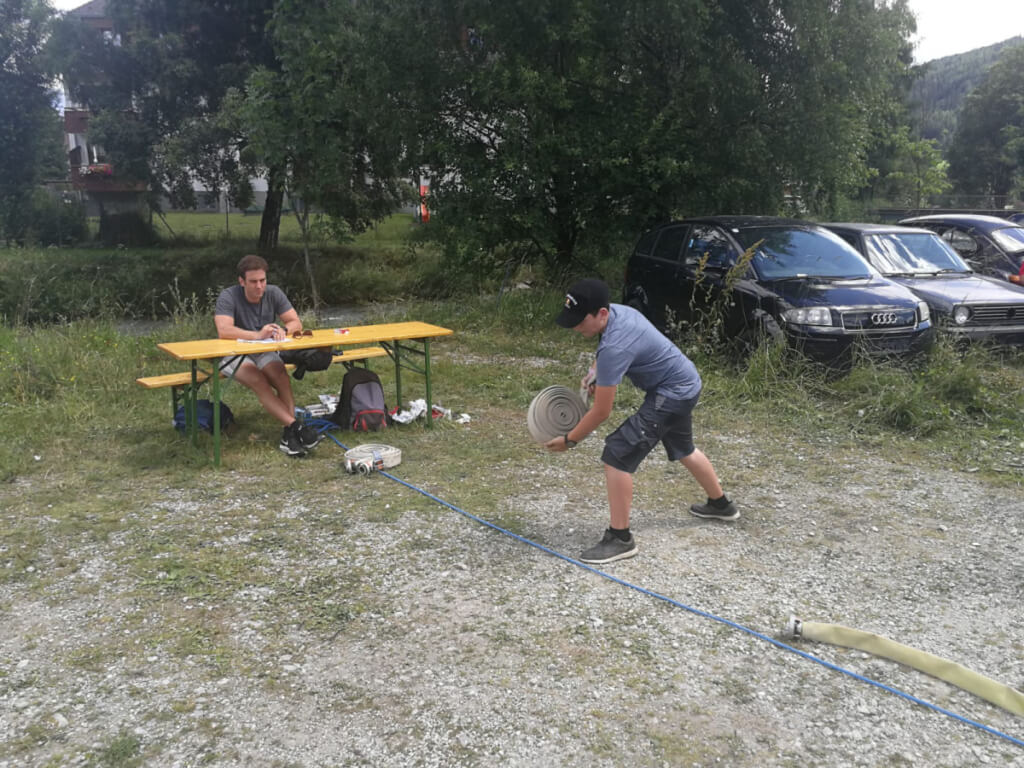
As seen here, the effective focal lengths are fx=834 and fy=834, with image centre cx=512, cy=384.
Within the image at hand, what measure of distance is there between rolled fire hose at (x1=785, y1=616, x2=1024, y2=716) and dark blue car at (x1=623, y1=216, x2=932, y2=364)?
4.67 metres

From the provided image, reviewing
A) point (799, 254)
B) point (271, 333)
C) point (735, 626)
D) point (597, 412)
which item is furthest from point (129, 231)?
point (735, 626)

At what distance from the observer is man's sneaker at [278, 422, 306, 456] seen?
606cm

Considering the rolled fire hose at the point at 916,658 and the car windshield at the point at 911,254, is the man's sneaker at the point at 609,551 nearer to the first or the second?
the rolled fire hose at the point at 916,658

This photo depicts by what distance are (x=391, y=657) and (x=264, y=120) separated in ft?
42.0

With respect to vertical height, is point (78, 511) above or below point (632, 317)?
below

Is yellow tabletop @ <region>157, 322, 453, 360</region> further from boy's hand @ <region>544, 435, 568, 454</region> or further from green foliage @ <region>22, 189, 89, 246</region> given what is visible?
green foliage @ <region>22, 189, 89, 246</region>

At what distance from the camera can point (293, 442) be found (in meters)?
6.06

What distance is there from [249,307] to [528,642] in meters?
3.93

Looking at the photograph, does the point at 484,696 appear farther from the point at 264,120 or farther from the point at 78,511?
the point at 264,120

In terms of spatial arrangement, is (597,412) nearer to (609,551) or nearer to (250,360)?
(609,551)

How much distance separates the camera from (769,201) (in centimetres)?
1299

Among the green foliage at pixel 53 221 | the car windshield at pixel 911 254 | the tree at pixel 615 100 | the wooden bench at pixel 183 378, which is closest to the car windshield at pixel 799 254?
the car windshield at pixel 911 254

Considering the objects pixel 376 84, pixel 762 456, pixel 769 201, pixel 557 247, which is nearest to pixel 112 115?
pixel 376 84

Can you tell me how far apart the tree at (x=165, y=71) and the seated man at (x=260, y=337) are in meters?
12.8
